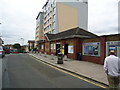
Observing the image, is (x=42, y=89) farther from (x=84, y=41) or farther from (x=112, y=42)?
(x=84, y=41)

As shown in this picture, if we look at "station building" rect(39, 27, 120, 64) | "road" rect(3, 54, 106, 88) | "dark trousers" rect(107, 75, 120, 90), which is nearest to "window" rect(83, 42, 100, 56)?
"station building" rect(39, 27, 120, 64)

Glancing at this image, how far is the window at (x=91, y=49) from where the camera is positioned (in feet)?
42.1

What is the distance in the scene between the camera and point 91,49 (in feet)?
45.2

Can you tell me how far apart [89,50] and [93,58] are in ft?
4.31

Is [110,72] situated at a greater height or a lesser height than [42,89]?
greater

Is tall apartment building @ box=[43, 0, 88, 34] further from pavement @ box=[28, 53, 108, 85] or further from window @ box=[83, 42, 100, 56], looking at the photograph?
pavement @ box=[28, 53, 108, 85]

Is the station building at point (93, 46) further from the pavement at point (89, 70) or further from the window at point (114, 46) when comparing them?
the pavement at point (89, 70)

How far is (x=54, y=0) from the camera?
46.5 meters

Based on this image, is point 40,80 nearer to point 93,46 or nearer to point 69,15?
point 93,46

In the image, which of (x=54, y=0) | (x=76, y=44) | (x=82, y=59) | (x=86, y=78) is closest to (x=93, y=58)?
(x=82, y=59)

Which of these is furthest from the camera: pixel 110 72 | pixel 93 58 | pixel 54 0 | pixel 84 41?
pixel 54 0

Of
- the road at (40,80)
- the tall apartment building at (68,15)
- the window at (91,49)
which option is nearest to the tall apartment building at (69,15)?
the tall apartment building at (68,15)

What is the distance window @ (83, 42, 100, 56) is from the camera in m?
12.8

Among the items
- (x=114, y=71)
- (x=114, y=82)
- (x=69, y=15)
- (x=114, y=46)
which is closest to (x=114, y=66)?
(x=114, y=71)
